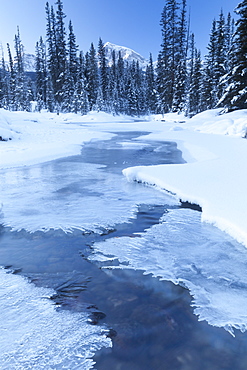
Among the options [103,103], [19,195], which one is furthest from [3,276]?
[103,103]

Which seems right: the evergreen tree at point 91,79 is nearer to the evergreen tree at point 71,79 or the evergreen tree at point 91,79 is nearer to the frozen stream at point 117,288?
the evergreen tree at point 71,79

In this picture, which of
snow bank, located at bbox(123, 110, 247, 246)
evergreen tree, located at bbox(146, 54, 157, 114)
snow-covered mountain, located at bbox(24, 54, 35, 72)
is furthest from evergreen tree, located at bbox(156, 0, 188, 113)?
snow-covered mountain, located at bbox(24, 54, 35, 72)

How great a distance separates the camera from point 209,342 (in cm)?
201

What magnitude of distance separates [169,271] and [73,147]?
10058 mm

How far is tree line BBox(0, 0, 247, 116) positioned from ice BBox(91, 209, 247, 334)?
51.1 ft

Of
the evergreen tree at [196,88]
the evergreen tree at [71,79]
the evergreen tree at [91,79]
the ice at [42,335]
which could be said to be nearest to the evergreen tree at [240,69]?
the evergreen tree at [196,88]

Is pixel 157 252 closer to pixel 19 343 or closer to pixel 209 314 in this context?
pixel 209 314

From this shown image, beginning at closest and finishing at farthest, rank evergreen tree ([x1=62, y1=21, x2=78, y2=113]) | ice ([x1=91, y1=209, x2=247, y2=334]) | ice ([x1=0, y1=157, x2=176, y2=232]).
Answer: ice ([x1=91, y1=209, x2=247, y2=334]) → ice ([x1=0, y1=157, x2=176, y2=232]) → evergreen tree ([x1=62, y1=21, x2=78, y2=113])

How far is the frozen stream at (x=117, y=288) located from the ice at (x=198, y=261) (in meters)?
0.01

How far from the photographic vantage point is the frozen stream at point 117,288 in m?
1.88

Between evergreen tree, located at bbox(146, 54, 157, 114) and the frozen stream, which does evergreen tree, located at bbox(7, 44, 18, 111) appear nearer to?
evergreen tree, located at bbox(146, 54, 157, 114)

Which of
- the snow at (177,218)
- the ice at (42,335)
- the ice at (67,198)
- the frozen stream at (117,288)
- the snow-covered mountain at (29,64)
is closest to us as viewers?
the ice at (42,335)

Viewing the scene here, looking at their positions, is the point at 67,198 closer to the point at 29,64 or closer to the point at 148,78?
the point at 148,78

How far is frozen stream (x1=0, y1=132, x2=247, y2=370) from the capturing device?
1.88 meters
